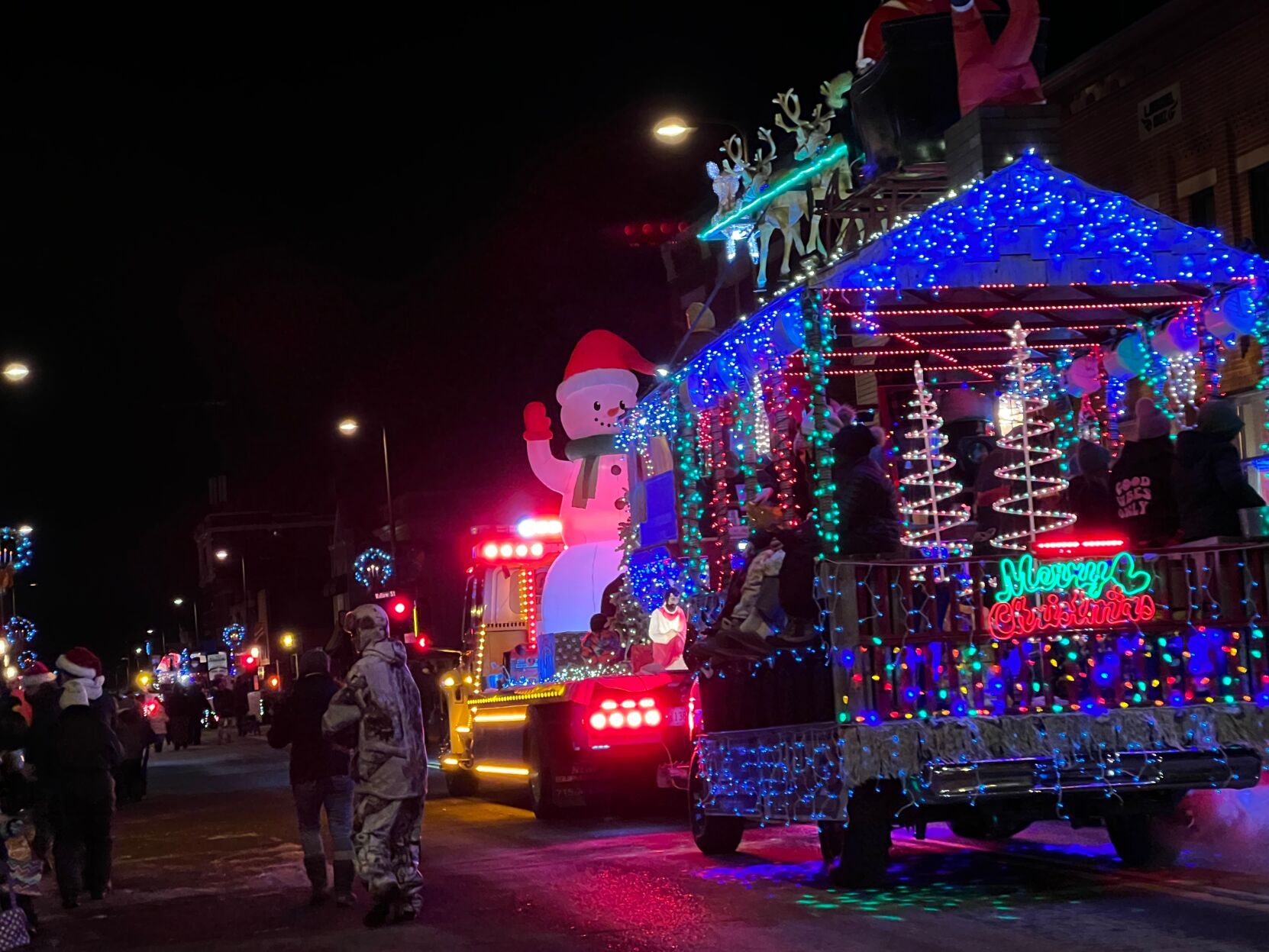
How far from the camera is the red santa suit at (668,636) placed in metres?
16.9

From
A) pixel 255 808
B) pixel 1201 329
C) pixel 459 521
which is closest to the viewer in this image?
pixel 1201 329

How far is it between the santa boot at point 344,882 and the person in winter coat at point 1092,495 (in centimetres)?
555

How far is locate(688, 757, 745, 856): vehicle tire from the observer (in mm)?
12352

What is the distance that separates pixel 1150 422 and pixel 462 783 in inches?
508

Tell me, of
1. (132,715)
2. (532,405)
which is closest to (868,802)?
(532,405)

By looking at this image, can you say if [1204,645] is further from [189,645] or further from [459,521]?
[189,645]

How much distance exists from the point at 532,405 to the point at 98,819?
10166 millimetres

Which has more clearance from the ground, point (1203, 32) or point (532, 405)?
point (1203, 32)

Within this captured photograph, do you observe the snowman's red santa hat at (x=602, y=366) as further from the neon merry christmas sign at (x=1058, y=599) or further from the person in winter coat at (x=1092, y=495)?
the neon merry christmas sign at (x=1058, y=599)

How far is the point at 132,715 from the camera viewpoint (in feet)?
74.7

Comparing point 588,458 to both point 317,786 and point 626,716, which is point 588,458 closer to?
point 626,716

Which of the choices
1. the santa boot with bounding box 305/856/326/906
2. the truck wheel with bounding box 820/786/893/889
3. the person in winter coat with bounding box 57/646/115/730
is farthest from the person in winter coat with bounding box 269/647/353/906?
the truck wheel with bounding box 820/786/893/889

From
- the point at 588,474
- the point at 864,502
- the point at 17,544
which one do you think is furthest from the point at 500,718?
the point at 17,544

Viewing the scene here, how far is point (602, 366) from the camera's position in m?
20.8
